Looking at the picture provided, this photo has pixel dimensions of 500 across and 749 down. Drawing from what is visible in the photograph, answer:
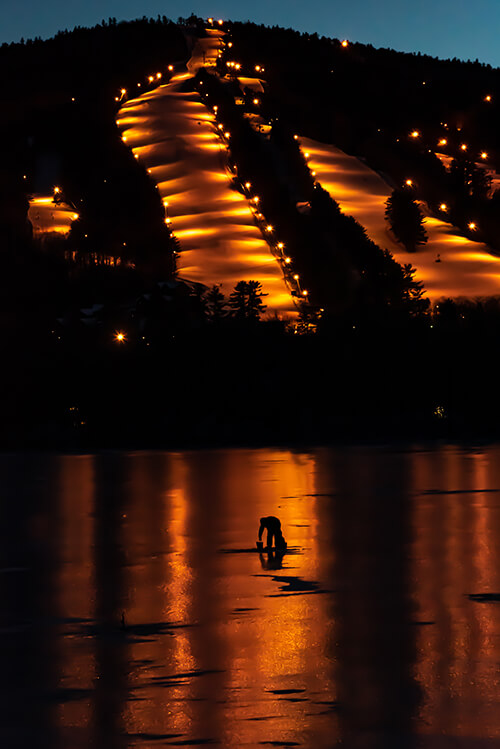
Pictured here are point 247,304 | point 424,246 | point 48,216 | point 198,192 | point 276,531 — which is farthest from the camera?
point 198,192

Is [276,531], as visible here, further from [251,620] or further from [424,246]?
[424,246]

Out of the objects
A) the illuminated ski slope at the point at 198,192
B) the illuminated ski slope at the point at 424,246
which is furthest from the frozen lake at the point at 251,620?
the illuminated ski slope at the point at 424,246

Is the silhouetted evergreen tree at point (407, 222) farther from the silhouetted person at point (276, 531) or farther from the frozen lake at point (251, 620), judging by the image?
the silhouetted person at point (276, 531)

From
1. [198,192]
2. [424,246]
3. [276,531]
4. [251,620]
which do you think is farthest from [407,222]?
[251,620]

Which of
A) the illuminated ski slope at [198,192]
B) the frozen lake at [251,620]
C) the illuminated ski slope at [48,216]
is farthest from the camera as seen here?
the illuminated ski slope at [48,216]

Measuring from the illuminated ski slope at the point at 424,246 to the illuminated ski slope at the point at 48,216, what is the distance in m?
16.4

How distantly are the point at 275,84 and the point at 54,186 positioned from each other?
5097 centimetres

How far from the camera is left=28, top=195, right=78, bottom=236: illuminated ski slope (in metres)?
67.9

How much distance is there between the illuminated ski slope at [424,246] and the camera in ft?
199

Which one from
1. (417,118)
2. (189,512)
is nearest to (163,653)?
(189,512)

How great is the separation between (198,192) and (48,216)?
41.0ft

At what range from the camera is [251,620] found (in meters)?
10.9

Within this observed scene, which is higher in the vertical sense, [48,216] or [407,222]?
[48,216]

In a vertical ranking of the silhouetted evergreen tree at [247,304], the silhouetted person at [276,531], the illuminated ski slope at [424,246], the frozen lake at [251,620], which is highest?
the illuminated ski slope at [424,246]
